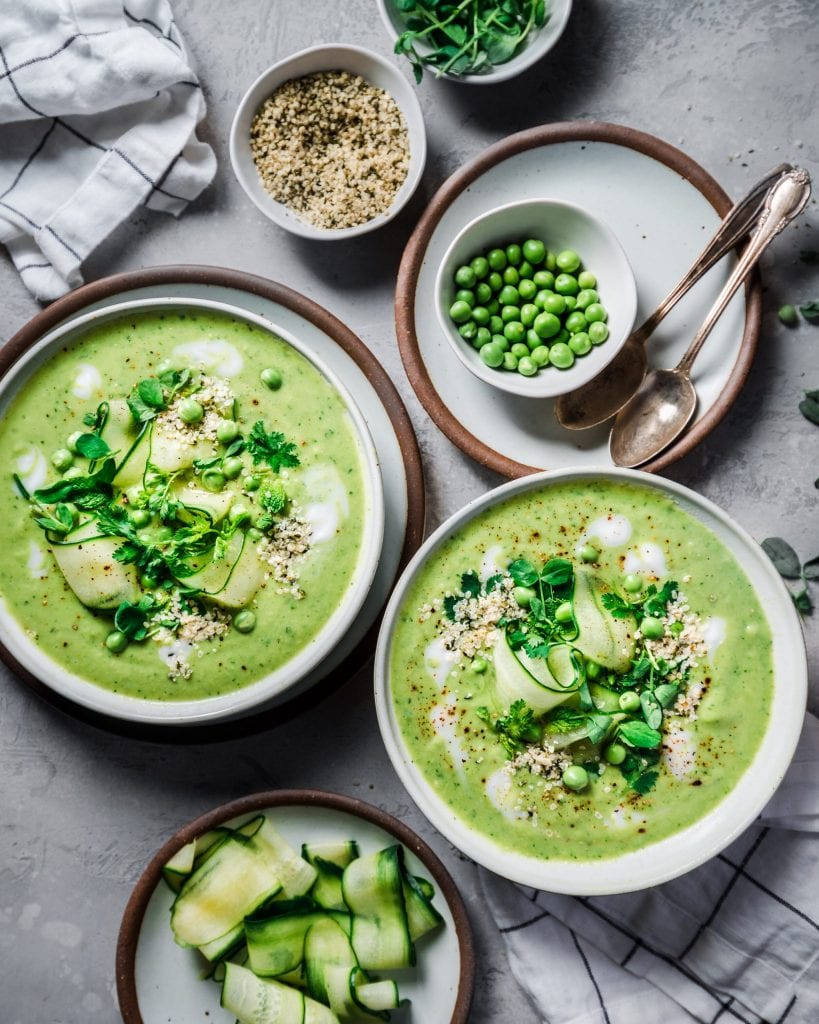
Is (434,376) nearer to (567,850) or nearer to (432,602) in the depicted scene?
(432,602)

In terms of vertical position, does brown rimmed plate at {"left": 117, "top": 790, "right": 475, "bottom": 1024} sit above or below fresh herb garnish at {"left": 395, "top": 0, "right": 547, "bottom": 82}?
below

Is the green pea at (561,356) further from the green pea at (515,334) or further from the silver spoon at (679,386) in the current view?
the silver spoon at (679,386)

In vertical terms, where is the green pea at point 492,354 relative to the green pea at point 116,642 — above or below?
above

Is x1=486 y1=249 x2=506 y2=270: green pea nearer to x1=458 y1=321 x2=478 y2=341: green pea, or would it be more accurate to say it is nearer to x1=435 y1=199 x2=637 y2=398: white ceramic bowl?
x1=435 y1=199 x2=637 y2=398: white ceramic bowl

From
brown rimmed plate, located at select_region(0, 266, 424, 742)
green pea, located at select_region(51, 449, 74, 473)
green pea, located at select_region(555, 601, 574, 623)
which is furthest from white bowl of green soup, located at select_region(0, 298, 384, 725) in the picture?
green pea, located at select_region(555, 601, 574, 623)

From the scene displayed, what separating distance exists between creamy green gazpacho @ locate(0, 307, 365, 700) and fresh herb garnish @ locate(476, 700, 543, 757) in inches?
22.8

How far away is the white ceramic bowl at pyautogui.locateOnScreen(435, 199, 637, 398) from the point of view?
2770 mm

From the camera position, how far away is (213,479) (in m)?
2.62

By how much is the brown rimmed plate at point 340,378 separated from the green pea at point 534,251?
59 cm

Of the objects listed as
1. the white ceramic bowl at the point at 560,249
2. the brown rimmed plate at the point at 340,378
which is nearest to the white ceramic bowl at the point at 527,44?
the white ceramic bowl at the point at 560,249

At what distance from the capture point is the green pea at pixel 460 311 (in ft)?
9.29

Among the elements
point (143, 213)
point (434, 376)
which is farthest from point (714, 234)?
point (143, 213)

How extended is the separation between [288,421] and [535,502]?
764 mm

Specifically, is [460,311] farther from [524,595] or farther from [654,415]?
[524,595]
